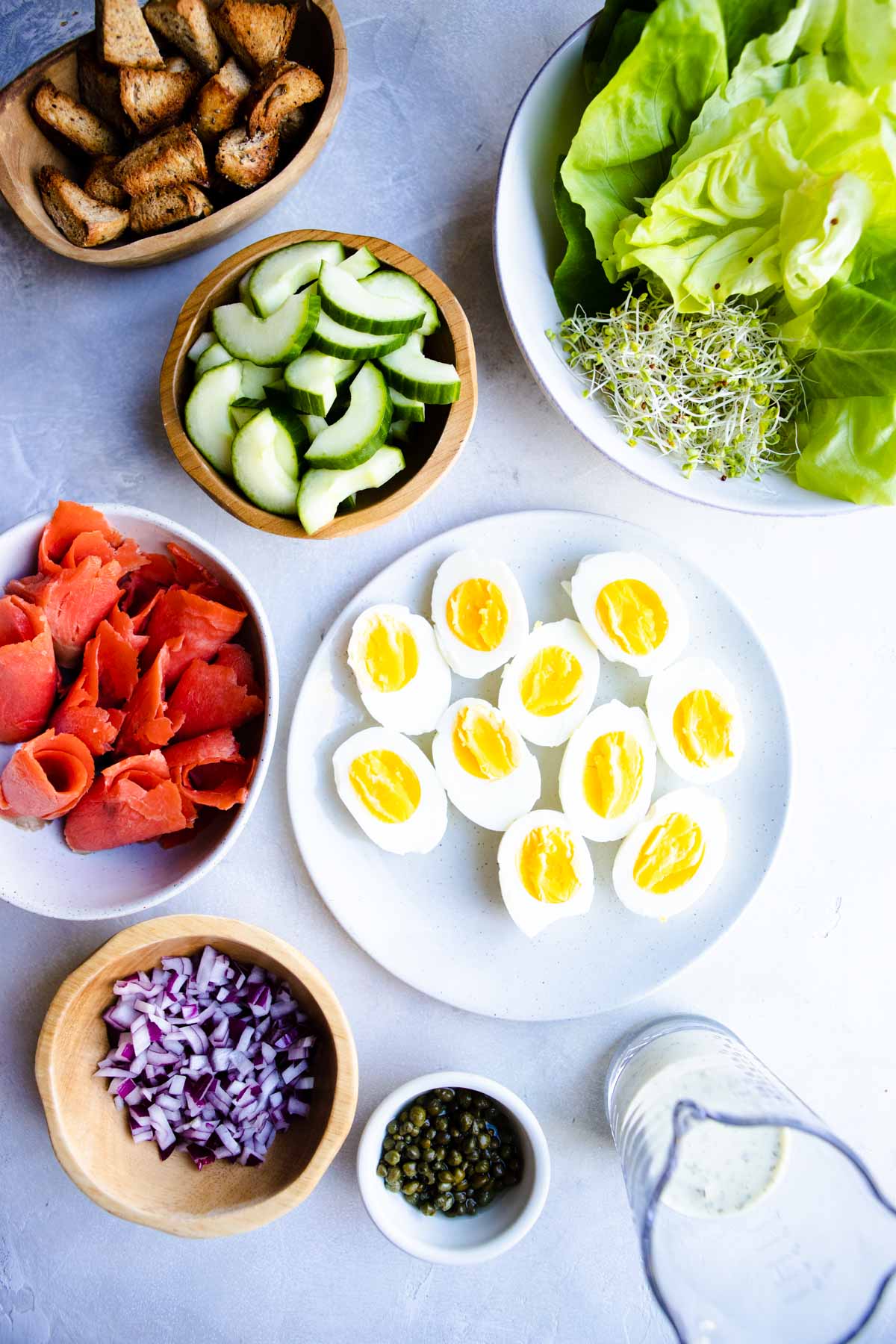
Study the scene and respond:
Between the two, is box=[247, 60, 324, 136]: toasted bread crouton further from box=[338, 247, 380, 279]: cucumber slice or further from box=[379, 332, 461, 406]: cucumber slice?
box=[379, 332, 461, 406]: cucumber slice

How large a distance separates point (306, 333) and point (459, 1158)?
4.92 feet

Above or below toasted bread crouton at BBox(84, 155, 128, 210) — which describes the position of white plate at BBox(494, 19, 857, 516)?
below

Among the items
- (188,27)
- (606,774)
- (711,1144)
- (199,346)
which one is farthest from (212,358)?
(711,1144)

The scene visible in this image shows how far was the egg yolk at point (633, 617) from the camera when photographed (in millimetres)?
1743

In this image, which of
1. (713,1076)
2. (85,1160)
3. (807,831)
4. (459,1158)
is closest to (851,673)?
(807,831)

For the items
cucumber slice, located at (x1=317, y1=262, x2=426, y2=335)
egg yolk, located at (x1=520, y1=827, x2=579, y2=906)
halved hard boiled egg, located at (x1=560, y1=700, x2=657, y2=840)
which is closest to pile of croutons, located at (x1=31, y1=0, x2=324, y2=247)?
cucumber slice, located at (x1=317, y1=262, x2=426, y2=335)

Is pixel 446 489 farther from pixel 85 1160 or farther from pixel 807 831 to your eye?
pixel 85 1160

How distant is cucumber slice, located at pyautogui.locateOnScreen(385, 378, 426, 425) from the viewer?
5.21 feet

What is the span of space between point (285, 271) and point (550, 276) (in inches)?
18.6

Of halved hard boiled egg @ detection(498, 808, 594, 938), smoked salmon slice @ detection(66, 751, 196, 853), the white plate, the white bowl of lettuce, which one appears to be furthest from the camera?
halved hard boiled egg @ detection(498, 808, 594, 938)

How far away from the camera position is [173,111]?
1605 millimetres

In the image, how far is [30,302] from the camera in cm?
181

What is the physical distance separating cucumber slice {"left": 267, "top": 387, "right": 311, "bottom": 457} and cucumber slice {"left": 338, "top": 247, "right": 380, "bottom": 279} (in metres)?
0.24

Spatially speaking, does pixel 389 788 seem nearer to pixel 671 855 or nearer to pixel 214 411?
pixel 671 855
